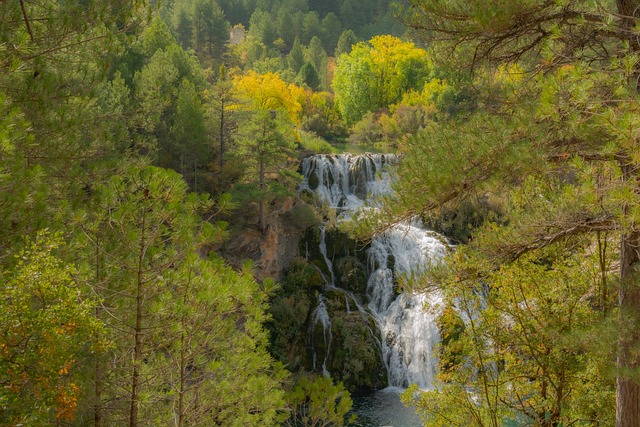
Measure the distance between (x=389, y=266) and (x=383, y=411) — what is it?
17.7 ft

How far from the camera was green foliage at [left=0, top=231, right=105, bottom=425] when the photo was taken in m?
3.11

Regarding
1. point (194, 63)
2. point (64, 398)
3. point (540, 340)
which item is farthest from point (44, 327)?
point (194, 63)

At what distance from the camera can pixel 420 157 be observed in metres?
4.67

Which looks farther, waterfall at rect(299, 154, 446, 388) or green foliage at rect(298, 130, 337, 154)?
green foliage at rect(298, 130, 337, 154)

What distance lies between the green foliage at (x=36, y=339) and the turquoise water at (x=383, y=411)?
10946 millimetres

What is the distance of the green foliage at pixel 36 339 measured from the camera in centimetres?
311

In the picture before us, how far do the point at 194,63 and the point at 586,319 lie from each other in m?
19.4

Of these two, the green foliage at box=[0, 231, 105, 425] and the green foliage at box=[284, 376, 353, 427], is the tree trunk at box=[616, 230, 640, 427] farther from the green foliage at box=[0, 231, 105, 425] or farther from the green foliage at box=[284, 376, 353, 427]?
the green foliage at box=[0, 231, 105, 425]

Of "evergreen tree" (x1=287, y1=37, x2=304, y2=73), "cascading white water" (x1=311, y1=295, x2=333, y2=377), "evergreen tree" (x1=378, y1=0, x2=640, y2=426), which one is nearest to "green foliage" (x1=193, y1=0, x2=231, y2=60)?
"evergreen tree" (x1=287, y1=37, x2=304, y2=73)

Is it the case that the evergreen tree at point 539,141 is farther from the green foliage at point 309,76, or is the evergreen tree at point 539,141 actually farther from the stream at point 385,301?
the green foliage at point 309,76

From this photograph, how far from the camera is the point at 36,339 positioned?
3.18 meters

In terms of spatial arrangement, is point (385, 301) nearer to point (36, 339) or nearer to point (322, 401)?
point (322, 401)

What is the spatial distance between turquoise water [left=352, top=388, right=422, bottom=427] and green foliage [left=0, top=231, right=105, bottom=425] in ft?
35.9

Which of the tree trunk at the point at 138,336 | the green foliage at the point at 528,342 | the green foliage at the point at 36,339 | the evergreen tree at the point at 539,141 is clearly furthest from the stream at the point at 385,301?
the green foliage at the point at 36,339
